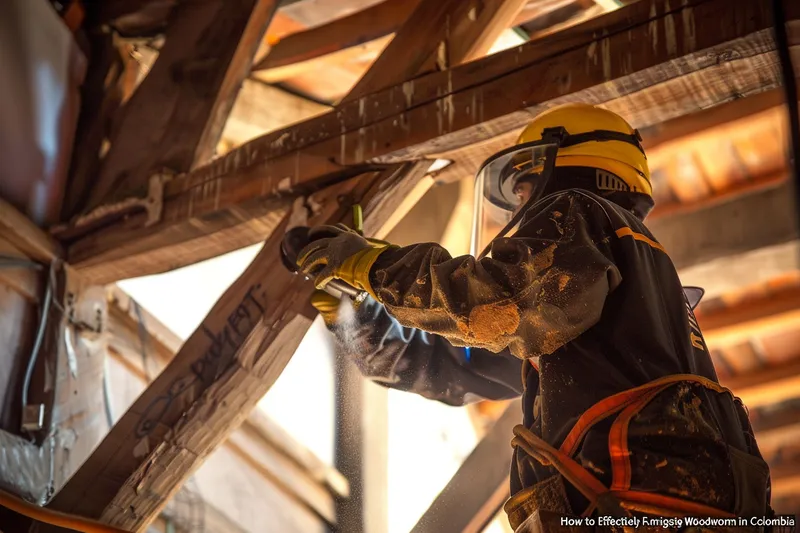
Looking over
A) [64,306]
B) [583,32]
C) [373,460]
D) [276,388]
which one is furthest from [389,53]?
[276,388]

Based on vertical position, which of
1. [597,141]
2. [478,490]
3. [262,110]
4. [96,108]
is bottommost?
[478,490]

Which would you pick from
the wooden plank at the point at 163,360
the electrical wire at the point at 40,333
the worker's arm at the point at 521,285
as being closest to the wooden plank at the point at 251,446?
the wooden plank at the point at 163,360

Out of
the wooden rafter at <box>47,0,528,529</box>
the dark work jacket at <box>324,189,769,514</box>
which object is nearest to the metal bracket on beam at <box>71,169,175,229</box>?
the wooden rafter at <box>47,0,528,529</box>

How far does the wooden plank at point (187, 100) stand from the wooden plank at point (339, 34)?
463 millimetres

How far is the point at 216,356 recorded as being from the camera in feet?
7.65

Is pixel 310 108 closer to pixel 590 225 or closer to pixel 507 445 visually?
pixel 507 445

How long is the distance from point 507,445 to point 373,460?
447 millimetres

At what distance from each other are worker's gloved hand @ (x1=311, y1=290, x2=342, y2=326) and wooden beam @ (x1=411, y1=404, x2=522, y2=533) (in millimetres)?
1073

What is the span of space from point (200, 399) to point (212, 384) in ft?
0.15

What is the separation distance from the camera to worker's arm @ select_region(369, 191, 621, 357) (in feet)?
5.58

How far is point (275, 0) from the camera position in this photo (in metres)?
2.83

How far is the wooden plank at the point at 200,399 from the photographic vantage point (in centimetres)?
228

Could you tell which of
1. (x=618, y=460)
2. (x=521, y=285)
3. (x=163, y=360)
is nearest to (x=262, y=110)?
(x=163, y=360)

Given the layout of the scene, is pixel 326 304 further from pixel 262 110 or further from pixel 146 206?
Answer: pixel 262 110
